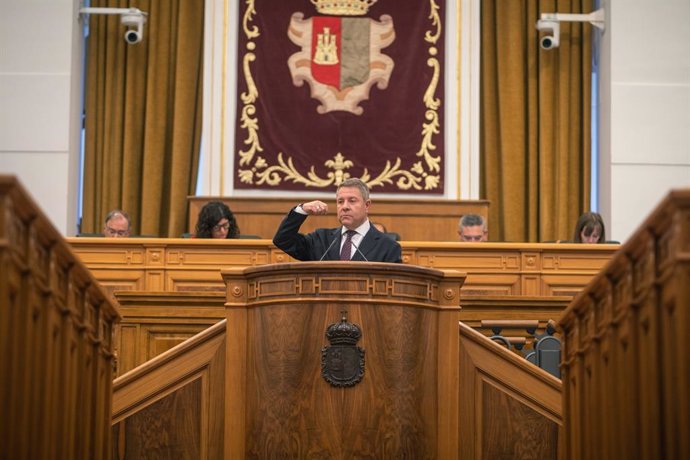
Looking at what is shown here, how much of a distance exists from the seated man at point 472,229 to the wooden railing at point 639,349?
13.1 ft

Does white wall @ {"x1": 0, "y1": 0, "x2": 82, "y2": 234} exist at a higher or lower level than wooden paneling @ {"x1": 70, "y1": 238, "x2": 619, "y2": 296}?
higher

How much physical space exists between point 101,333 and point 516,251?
4.24m

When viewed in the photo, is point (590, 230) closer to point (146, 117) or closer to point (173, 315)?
point (173, 315)

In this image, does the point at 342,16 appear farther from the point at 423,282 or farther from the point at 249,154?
the point at 423,282

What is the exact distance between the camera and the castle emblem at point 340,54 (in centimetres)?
1071

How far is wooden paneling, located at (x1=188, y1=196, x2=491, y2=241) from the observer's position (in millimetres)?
9836

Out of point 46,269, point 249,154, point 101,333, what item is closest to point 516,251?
point 249,154

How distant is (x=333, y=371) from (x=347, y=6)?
6.70 m

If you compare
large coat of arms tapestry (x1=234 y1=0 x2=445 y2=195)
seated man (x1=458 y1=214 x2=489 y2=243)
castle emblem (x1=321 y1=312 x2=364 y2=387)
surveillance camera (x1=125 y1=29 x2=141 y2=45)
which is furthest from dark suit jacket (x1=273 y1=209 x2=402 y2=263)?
surveillance camera (x1=125 y1=29 x2=141 y2=45)

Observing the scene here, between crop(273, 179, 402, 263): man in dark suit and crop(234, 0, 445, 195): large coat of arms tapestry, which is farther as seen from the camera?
crop(234, 0, 445, 195): large coat of arms tapestry

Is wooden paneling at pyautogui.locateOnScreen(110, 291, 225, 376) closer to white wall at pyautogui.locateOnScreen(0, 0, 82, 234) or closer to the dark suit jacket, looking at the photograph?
the dark suit jacket

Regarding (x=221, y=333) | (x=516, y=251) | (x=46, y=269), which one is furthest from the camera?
(x=516, y=251)

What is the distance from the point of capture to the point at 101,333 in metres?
4.52

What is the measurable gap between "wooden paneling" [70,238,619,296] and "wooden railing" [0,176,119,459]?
3514 millimetres
